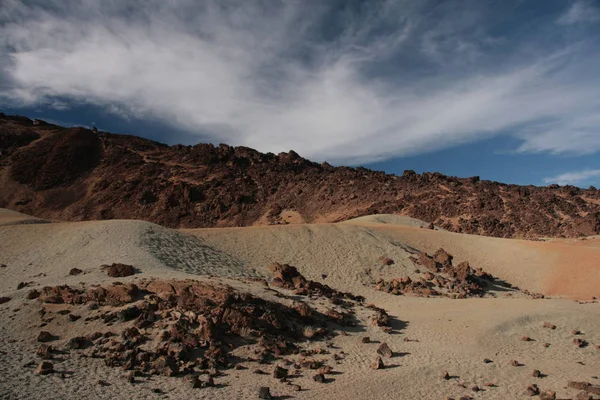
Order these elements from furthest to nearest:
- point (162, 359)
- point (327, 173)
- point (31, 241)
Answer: point (327, 173) < point (31, 241) < point (162, 359)

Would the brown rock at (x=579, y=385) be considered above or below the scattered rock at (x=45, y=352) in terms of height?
above

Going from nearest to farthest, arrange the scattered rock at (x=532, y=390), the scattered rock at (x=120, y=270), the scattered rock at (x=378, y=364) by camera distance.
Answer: the scattered rock at (x=532, y=390), the scattered rock at (x=378, y=364), the scattered rock at (x=120, y=270)

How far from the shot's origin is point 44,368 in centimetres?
1008

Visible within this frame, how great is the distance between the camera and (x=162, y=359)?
34.9 ft

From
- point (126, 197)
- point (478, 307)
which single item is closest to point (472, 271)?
point (478, 307)

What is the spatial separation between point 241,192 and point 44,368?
147ft

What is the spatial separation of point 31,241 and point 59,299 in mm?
10826

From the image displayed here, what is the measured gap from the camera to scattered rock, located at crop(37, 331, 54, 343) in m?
11.5

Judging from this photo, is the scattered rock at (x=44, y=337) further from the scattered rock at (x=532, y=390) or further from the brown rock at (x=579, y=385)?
the brown rock at (x=579, y=385)

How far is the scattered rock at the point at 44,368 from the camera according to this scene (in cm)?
999

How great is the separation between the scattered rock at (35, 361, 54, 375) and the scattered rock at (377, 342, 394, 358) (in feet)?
28.0

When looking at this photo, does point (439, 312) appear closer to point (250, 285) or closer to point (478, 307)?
point (478, 307)

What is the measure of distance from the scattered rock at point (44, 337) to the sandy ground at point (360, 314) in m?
0.35

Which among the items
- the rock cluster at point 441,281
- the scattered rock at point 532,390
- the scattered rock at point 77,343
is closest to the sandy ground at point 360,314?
the scattered rock at point 532,390
